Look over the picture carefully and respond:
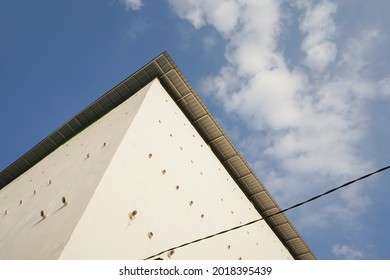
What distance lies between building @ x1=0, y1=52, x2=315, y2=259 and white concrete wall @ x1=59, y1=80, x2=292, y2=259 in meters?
0.02

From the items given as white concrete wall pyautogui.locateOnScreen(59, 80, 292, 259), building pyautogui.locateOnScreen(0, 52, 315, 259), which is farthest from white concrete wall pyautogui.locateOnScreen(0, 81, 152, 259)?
white concrete wall pyautogui.locateOnScreen(59, 80, 292, 259)

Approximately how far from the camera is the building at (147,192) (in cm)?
541

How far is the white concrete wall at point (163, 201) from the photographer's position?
17.5 feet

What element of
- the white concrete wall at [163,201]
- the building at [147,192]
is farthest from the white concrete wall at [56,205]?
the white concrete wall at [163,201]

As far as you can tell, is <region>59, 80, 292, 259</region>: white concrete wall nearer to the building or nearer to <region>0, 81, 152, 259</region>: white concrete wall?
the building

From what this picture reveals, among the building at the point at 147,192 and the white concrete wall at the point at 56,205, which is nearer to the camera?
the white concrete wall at the point at 56,205

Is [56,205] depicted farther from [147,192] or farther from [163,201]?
[163,201]

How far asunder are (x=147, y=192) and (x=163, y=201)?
0.52 meters

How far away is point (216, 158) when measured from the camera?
42.8 ft

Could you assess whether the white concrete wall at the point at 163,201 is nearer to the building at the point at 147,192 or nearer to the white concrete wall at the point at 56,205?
the building at the point at 147,192

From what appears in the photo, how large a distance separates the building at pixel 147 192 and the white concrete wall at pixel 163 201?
0.9 inches

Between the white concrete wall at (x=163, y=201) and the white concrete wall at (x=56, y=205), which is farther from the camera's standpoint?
the white concrete wall at (x=163, y=201)

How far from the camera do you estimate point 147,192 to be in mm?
6793

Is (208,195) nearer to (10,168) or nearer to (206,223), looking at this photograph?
(206,223)
